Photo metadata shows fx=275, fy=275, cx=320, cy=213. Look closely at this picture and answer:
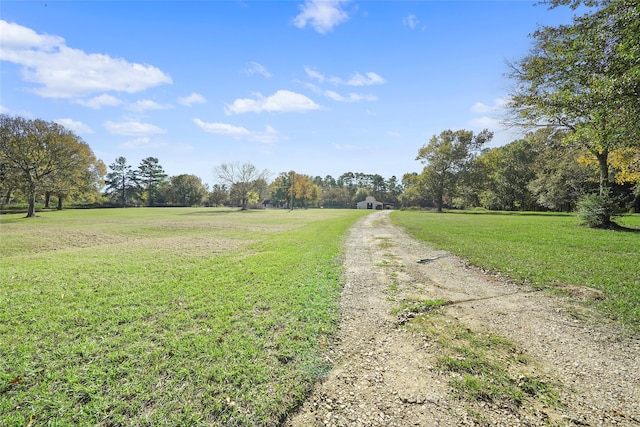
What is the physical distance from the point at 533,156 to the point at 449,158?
1367cm

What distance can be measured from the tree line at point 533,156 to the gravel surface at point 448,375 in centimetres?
638

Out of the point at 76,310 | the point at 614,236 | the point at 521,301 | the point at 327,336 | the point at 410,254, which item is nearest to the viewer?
the point at 327,336

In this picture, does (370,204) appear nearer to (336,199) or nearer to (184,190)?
(336,199)

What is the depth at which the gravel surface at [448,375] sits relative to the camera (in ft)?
8.58

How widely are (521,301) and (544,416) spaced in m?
3.56

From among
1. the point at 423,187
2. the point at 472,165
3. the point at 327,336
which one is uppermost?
the point at 472,165

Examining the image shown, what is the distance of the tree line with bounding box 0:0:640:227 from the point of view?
813 cm

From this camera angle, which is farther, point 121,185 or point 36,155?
point 121,185

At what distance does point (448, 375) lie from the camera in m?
3.21

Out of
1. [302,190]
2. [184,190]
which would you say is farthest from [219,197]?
[302,190]

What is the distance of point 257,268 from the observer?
8258mm

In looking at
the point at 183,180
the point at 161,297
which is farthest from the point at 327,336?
the point at 183,180

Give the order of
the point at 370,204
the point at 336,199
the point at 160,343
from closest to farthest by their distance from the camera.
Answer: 1. the point at 160,343
2. the point at 370,204
3. the point at 336,199

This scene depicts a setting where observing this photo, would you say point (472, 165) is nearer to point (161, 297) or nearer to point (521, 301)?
point (521, 301)
